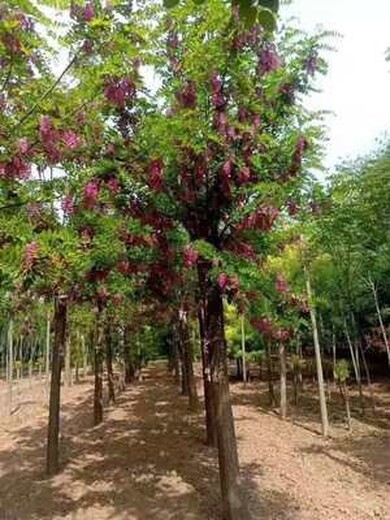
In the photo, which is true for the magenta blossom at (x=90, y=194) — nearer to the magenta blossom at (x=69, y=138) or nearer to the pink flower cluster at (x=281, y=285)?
the magenta blossom at (x=69, y=138)

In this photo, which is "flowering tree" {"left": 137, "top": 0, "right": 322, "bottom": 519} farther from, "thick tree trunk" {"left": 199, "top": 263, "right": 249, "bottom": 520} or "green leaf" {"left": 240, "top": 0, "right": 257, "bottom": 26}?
"green leaf" {"left": 240, "top": 0, "right": 257, "bottom": 26}

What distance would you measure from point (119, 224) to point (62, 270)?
2711 mm

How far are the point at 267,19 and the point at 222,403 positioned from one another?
25.1ft

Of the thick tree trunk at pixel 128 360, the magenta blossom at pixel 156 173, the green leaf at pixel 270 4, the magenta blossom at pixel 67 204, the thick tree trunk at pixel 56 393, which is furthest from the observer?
the thick tree trunk at pixel 128 360

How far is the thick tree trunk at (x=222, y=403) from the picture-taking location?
28.5ft

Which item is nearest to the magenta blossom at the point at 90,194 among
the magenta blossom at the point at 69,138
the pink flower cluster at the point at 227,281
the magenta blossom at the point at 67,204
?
the magenta blossom at the point at 67,204

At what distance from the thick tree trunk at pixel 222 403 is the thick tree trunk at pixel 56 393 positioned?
3.33 meters

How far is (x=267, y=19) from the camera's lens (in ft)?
6.70

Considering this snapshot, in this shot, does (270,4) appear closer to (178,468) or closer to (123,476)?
(123,476)

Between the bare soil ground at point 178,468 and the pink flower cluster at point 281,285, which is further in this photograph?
the bare soil ground at point 178,468

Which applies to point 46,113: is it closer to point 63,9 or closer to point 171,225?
point 63,9

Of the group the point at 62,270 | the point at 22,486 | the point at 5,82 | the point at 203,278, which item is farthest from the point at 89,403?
the point at 5,82

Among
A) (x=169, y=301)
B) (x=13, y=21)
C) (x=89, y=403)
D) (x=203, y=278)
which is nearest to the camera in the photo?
(x=13, y=21)

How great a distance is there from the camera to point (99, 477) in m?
11.3
